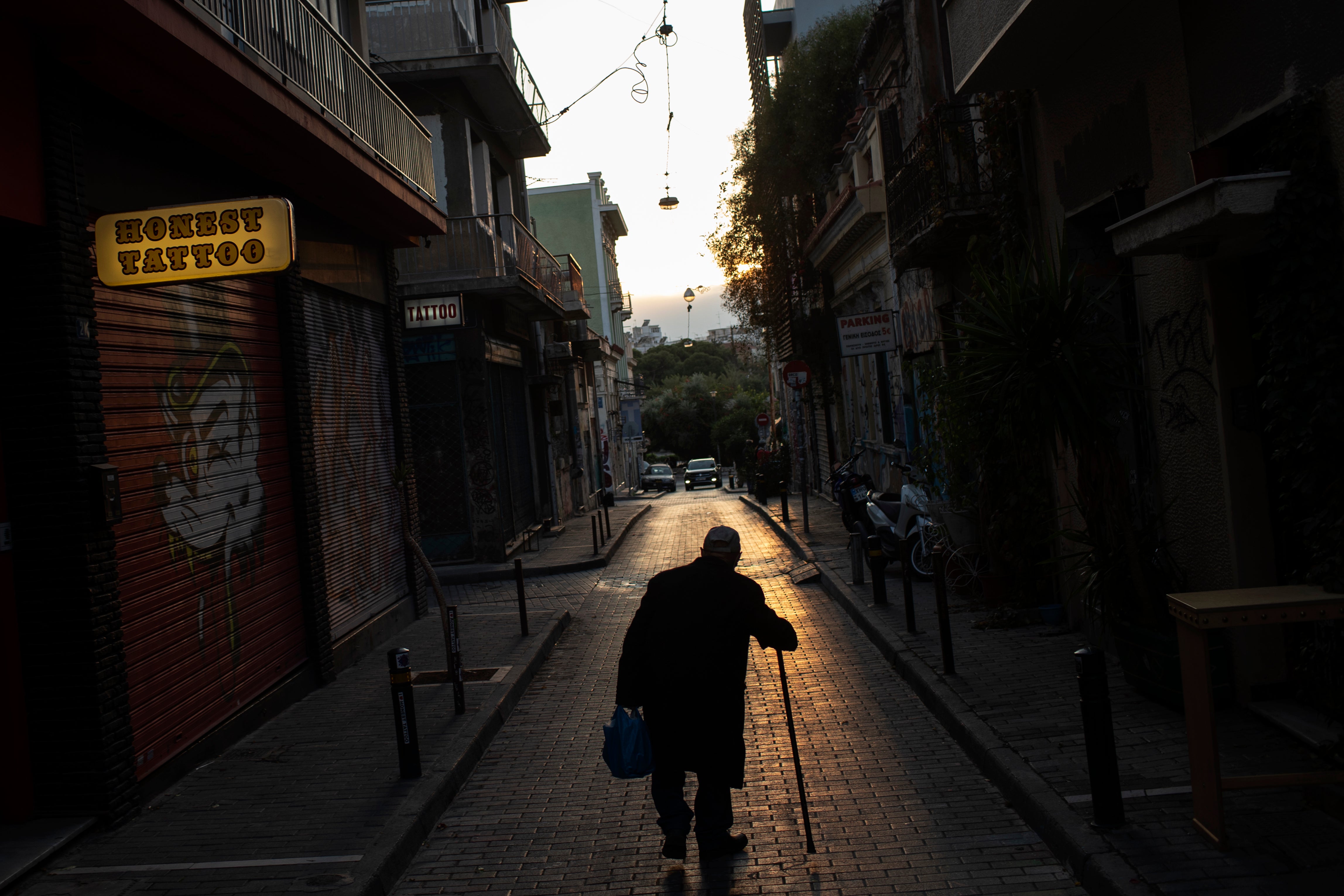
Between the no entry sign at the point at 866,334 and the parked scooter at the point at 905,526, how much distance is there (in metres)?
2.08

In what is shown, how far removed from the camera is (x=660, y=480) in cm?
5291

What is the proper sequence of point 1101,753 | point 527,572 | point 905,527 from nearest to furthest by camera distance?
point 1101,753
point 905,527
point 527,572

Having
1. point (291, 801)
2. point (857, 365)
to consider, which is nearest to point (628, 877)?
point (291, 801)

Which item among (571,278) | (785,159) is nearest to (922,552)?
(785,159)

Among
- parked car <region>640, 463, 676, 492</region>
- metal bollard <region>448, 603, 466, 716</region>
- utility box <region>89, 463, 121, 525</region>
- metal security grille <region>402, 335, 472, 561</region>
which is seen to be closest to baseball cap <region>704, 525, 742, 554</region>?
metal bollard <region>448, 603, 466, 716</region>

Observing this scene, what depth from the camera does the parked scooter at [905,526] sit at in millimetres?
12117

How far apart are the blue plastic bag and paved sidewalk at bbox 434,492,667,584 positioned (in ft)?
34.4

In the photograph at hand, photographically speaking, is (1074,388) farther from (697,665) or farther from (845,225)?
(845,225)

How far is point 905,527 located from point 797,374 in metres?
8.35

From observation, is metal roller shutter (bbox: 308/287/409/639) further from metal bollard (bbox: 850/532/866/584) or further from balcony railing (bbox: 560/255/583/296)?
balcony railing (bbox: 560/255/583/296)

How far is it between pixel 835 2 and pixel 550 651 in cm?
2164

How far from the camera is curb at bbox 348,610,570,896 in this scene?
16.6 ft

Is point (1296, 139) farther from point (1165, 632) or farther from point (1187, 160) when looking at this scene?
point (1165, 632)

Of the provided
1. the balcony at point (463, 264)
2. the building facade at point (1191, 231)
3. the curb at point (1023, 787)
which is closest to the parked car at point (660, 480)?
the balcony at point (463, 264)
